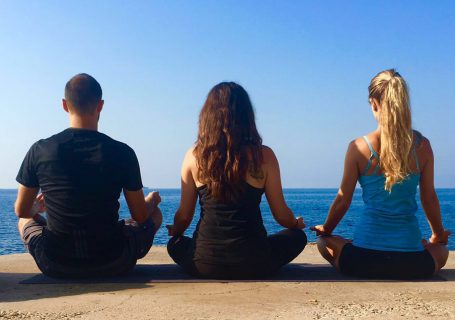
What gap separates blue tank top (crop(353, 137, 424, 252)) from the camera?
4.65 metres

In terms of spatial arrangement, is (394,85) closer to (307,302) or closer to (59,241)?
(307,302)

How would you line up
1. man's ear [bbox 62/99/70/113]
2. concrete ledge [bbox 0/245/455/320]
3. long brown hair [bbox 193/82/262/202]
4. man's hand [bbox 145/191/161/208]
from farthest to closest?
man's hand [bbox 145/191/161/208] < man's ear [bbox 62/99/70/113] < long brown hair [bbox 193/82/262/202] < concrete ledge [bbox 0/245/455/320]

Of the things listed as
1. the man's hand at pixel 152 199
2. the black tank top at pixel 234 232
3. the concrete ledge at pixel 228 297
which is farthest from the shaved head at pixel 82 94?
the concrete ledge at pixel 228 297

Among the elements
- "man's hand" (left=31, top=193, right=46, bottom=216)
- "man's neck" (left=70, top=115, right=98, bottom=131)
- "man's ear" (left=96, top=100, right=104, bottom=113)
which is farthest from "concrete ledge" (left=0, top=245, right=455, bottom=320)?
"man's ear" (left=96, top=100, right=104, bottom=113)

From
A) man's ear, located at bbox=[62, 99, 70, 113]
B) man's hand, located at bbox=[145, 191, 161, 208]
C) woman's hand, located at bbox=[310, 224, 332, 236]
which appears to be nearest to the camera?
man's ear, located at bbox=[62, 99, 70, 113]

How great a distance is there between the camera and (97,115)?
4.70 metres

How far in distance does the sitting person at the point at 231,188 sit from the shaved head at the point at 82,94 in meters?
0.96

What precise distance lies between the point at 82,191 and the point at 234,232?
1330 millimetres

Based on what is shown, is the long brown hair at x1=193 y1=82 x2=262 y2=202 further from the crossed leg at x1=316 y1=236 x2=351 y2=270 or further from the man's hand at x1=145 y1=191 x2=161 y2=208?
the crossed leg at x1=316 y1=236 x2=351 y2=270

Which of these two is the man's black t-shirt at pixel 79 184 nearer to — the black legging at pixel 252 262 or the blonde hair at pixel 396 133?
the black legging at pixel 252 262

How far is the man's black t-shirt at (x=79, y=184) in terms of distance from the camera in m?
4.50

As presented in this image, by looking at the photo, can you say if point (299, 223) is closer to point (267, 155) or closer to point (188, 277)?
point (267, 155)

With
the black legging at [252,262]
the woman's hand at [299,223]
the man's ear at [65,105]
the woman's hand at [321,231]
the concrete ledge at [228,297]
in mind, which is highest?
the man's ear at [65,105]

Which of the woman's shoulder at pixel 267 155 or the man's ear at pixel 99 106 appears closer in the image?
the woman's shoulder at pixel 267 155
